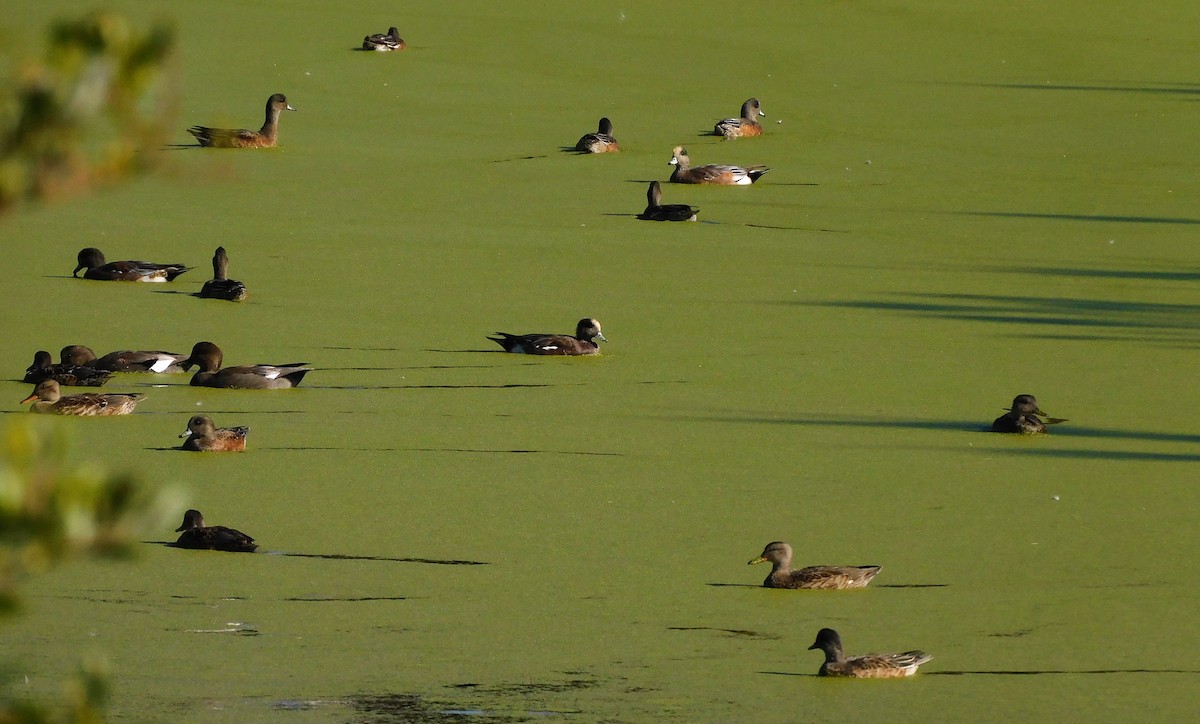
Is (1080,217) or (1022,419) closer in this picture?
(1022,419)

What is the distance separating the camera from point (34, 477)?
178 cm

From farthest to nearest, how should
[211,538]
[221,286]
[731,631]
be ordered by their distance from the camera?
[221,286]
[211,538]
[731,631]

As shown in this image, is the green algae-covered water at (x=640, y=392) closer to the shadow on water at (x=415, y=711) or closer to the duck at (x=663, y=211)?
the shadow on water at (x=415, y=711)

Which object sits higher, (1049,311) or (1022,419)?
(1049,311)

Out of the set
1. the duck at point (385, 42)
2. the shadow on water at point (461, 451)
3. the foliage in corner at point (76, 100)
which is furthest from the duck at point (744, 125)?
the foliage in corner at point (76, 100)

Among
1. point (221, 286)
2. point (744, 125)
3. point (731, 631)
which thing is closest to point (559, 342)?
point (221, 286)

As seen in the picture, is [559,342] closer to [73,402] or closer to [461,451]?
[461,451]

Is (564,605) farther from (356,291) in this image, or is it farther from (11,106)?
(356,291)

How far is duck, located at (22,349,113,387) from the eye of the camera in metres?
10.2

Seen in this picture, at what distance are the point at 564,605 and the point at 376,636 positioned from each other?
686 millimetres

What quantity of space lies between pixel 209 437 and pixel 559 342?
2.93 meters

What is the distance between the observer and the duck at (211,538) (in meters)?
7.43

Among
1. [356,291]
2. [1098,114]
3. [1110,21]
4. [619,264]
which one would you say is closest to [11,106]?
[356,291]

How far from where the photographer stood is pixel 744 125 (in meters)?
20.7
